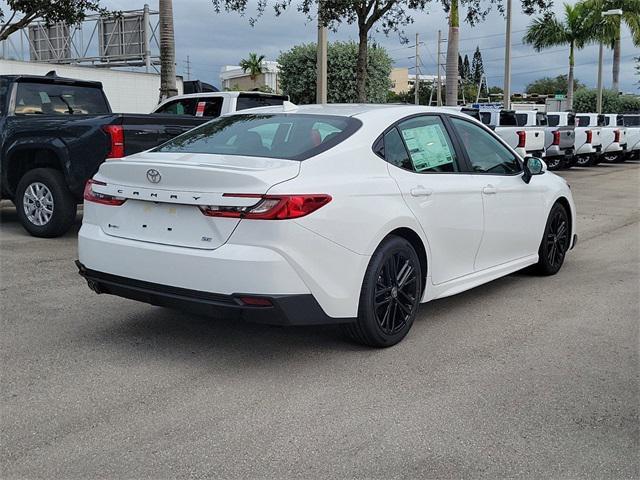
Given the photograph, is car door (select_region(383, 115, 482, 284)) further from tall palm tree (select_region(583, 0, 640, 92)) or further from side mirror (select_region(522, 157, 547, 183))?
tall palm tree (select_region(583, 0, 640, 92))

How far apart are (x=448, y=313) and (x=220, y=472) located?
3005 mm

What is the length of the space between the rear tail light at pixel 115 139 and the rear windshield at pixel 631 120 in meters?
24.6

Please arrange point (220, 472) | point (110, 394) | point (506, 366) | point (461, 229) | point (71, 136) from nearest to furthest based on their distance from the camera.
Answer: point (220, 472) < point (110, 394) < point (506, 366) < point (461, 229) < point (71, 136)

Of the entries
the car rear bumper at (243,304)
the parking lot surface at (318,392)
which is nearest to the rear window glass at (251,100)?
the parking lot surface at (318,392)

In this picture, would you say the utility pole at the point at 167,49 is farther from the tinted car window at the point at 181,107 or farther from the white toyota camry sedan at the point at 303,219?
the white toyota camry sedan at the point at 303,219

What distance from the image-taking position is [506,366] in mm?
4520

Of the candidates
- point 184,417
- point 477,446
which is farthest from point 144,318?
point 477,446

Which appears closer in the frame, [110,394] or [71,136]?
[110,394]

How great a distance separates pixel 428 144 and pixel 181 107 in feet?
23.3

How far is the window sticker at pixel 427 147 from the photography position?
518 centimetres

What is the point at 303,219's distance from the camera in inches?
161

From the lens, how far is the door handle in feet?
16.1

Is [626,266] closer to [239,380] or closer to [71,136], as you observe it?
[239,380]

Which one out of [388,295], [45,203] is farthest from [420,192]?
[45,203]
